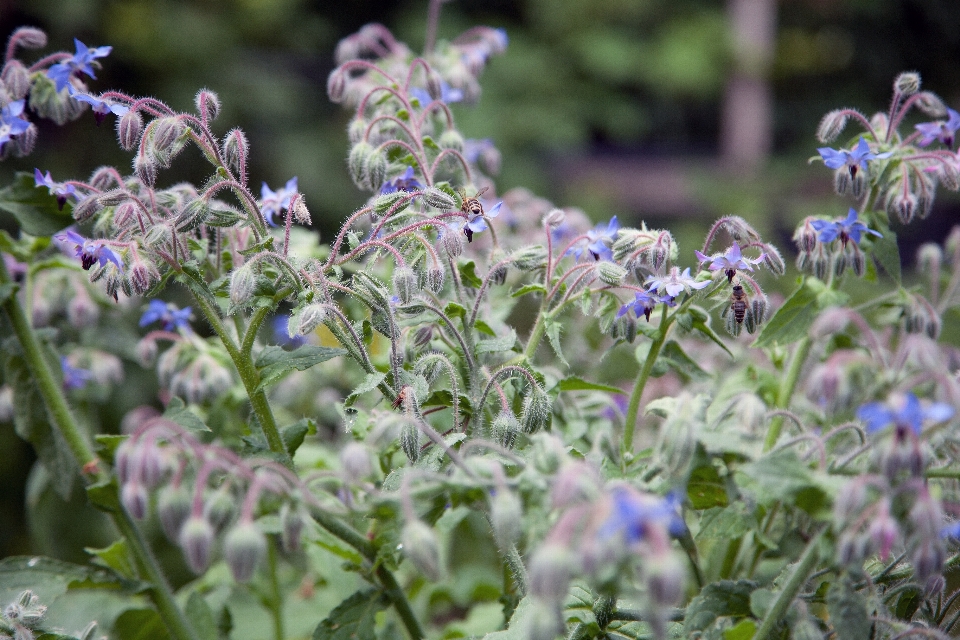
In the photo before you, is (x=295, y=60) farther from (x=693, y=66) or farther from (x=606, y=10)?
(x=693, y=66)

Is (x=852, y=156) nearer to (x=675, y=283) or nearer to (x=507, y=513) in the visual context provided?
(x=675, y=283)

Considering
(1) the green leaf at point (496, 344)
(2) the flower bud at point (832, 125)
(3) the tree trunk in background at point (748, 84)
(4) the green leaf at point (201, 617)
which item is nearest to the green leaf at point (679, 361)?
(1) the green leaf at point (496, 344)

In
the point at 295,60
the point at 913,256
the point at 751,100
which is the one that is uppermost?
the point at 295,60

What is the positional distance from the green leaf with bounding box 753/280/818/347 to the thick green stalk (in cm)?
78

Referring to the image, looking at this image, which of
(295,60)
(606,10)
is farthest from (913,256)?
(295,60)

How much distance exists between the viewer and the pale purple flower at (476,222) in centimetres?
104

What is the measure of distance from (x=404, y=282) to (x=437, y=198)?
108 mm

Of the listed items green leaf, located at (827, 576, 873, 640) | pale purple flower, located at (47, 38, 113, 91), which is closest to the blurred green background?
pale purple flower, located at (47, 38, 113, 91)

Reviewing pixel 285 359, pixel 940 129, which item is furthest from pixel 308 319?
pixel 940 129

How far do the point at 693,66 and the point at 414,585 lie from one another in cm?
393

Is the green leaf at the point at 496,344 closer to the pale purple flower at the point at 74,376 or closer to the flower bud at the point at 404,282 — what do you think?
the flower bud at the point at 404,282

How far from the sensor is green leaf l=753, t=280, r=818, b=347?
3.47 feet

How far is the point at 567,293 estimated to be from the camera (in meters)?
1.03

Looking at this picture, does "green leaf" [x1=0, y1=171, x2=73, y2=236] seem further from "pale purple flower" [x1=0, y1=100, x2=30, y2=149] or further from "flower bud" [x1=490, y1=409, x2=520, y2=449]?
"flower bud" [x1=490, y1=409, x2=520, y2=449]
